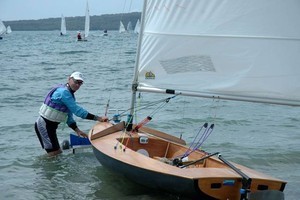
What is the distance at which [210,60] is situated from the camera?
5402 mm

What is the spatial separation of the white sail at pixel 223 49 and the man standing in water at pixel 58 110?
1.14 metres

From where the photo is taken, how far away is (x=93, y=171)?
6.65 m

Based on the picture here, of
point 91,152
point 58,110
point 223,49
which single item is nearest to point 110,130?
point 58,110

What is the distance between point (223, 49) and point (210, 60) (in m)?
0.18

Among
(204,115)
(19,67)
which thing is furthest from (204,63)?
(19,67)

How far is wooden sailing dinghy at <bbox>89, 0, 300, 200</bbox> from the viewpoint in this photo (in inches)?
198

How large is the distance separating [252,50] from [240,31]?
0.78 feet

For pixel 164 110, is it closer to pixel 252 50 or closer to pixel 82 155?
pixel 82 155

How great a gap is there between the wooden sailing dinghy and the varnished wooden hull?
0.04 ft

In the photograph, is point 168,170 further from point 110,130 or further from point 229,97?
point 110,130

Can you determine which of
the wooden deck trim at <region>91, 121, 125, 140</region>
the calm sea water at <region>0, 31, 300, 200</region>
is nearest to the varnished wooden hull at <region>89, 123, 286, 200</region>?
the wooden deck trim at <region>91, 121, 125, 140</region>

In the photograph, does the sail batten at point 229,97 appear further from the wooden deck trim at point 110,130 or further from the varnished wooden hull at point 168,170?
the wooden deck trim at point 110,130

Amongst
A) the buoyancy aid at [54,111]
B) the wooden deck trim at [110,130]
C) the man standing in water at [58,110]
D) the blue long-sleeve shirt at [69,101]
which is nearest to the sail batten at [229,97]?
the wooden deck trim at [110,130]

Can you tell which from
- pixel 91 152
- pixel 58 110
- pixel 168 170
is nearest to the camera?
pixel 168 170
